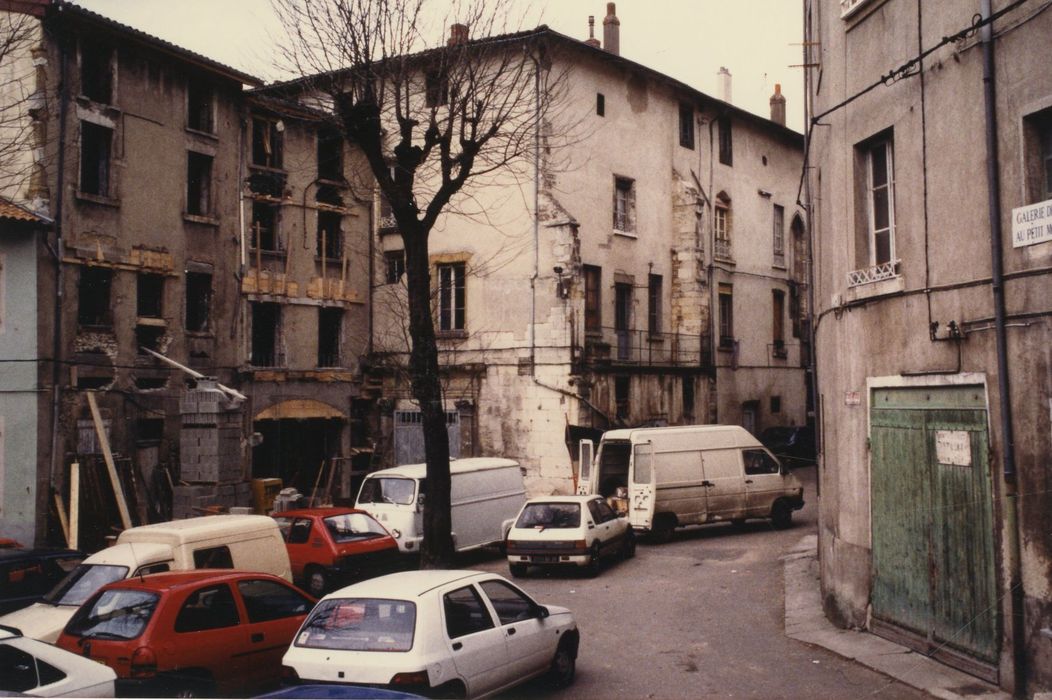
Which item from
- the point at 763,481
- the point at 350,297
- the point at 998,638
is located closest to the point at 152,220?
the point at 350,297

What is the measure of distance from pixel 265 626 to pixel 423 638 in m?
2.57

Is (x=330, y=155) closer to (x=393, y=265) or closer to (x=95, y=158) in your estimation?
(x=393, y=265)

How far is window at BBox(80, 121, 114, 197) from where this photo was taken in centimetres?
2105

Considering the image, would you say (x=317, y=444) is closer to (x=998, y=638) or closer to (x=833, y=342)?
(x=833, y=342)

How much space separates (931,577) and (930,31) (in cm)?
583

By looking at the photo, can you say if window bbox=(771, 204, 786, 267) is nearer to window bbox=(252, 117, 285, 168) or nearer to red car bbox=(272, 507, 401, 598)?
window bbox=(252, 117, 285, 168)

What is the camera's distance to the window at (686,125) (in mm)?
30938

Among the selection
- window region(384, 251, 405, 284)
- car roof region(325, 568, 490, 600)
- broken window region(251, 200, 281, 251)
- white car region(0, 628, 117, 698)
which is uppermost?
broken window region(251, 200, 281, 251)

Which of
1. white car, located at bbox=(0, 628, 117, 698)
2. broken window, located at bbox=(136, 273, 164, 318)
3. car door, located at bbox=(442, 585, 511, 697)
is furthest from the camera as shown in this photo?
broken window, located at bbox=(136, 273, 164, 318)

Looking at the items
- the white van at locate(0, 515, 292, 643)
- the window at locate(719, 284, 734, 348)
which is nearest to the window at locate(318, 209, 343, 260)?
the window at locate(719, 284, 734, 348)

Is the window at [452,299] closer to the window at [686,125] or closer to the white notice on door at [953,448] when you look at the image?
the window at [686,125]

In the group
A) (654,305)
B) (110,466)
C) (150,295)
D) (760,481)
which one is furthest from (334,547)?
(654,305)

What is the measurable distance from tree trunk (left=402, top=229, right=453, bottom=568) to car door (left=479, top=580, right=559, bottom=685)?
14.9 feet

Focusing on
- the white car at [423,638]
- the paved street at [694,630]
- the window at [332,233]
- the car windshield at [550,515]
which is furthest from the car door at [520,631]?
the window at [332,233]
